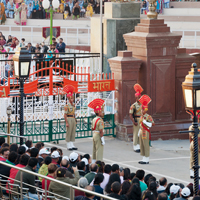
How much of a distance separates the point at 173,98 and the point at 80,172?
26.0 feet

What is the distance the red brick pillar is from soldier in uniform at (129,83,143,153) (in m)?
1.08

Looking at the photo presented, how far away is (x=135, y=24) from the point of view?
63.8ft

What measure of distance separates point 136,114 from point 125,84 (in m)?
1.52

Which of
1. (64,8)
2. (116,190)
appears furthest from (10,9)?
(116,190)

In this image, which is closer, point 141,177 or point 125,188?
point 125,188

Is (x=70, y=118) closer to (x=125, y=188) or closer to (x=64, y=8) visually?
(x=125, y=188)

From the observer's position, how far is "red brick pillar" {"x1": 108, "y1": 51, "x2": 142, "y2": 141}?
1720 centimetres

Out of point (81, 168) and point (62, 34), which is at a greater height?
point (62, 34)

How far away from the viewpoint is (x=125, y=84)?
56.8ft

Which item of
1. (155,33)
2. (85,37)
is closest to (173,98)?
(155,33)

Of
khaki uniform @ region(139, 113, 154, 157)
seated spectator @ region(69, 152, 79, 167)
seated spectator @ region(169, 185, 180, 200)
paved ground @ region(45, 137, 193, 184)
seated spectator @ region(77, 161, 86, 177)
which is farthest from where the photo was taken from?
khaki uniform @ region(139, 113, 154, 157)

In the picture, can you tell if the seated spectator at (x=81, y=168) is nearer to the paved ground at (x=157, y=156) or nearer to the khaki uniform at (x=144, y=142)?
the paved ground at (x=157, y=156)

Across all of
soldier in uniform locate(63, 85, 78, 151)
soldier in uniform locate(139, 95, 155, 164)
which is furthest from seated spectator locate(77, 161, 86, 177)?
soldier in uniform locate(63, 85, 78, 151)

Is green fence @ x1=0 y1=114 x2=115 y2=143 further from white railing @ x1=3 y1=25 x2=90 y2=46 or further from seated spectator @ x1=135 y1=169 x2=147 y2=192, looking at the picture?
white railing @ x1=3 y1=25 x2=90 y2=46
